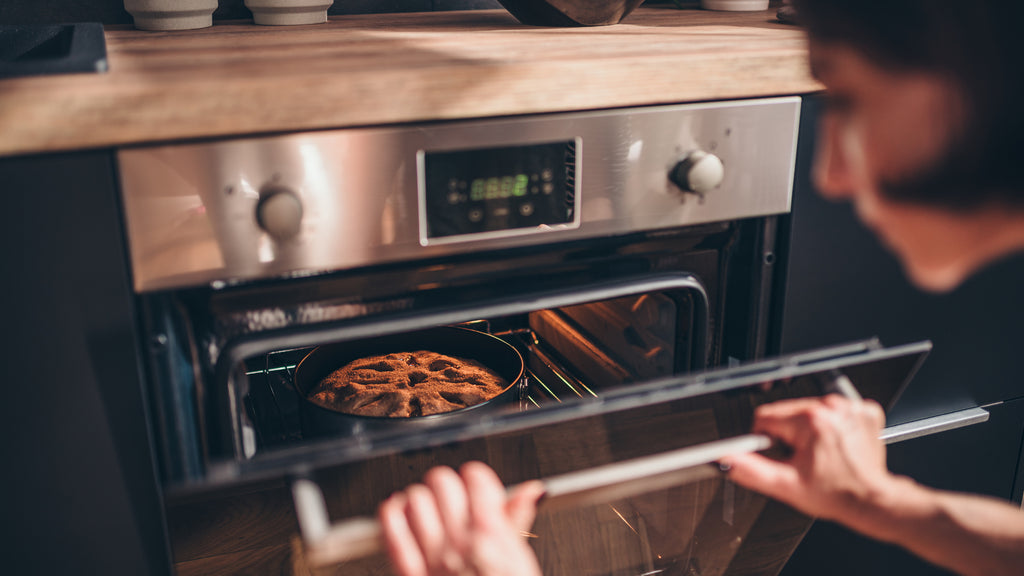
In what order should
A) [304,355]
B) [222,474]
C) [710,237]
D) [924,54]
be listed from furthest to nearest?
[304,355] < [710,237] < [222,474] < [924,54]

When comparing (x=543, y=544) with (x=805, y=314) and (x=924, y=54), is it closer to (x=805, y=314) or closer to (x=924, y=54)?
(x=805, y=314)

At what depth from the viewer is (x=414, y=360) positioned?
39.0 inches

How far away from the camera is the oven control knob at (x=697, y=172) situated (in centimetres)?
80

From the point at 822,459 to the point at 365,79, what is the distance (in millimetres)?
486

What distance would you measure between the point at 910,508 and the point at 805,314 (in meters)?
0.28

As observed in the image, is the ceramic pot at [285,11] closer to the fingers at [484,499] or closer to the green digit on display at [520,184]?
the green digit on display at [520,184]

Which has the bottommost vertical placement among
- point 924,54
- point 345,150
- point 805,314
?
point 805,314

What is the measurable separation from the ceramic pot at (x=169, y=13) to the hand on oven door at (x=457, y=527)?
67cm

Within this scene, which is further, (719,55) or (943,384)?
(943,384)

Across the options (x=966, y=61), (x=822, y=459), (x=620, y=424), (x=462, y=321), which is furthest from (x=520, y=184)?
(x=966, y=61)

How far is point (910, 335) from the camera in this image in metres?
Answer: 1.00

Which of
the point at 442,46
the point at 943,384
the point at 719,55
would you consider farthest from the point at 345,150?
the point at 943,384

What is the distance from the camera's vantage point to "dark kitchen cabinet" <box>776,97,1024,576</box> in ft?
3.00

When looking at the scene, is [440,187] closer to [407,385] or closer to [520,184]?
[520,184]
